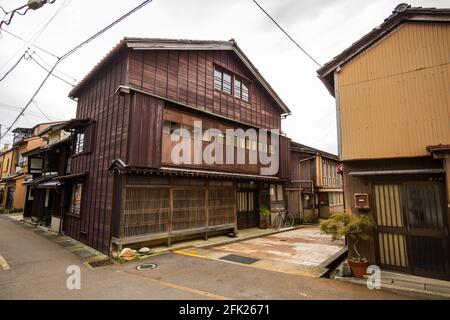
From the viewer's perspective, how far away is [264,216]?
16422 millimetres

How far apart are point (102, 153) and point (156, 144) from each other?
3023 mm

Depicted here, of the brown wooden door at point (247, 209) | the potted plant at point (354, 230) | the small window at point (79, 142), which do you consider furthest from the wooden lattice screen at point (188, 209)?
the small window at point (79, 142)

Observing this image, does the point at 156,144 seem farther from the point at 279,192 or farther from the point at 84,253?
the point at 279,192

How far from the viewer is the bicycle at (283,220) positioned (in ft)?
56.7

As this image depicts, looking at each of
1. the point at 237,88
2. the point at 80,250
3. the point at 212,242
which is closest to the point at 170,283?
the point at 212,242

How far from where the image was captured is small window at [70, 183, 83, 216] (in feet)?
43.5

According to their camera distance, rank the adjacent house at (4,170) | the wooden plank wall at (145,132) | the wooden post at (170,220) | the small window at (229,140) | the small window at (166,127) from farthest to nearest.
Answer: the adjacent house at (4,170) < the small window at (229,140) < the small window at (166,127) < the wooden post at (170,220) < the wooden plank wall at (145,132)

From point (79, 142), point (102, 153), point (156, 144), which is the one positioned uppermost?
point (79, 142)

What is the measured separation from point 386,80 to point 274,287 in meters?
7.10

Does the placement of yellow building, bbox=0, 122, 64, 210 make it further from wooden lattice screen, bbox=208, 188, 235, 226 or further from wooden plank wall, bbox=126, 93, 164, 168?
wooden lattice screen, bbox=208, 188, 235, 226

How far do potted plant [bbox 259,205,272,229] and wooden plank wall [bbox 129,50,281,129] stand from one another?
557 centimetres

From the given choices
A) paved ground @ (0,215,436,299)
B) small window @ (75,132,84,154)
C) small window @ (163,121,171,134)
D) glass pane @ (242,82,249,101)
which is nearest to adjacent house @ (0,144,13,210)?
small window @ (75,132,84,154)

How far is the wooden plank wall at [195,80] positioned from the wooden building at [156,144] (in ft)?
0.17

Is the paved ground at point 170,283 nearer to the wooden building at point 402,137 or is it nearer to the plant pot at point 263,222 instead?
the wooden building at point 402,137
